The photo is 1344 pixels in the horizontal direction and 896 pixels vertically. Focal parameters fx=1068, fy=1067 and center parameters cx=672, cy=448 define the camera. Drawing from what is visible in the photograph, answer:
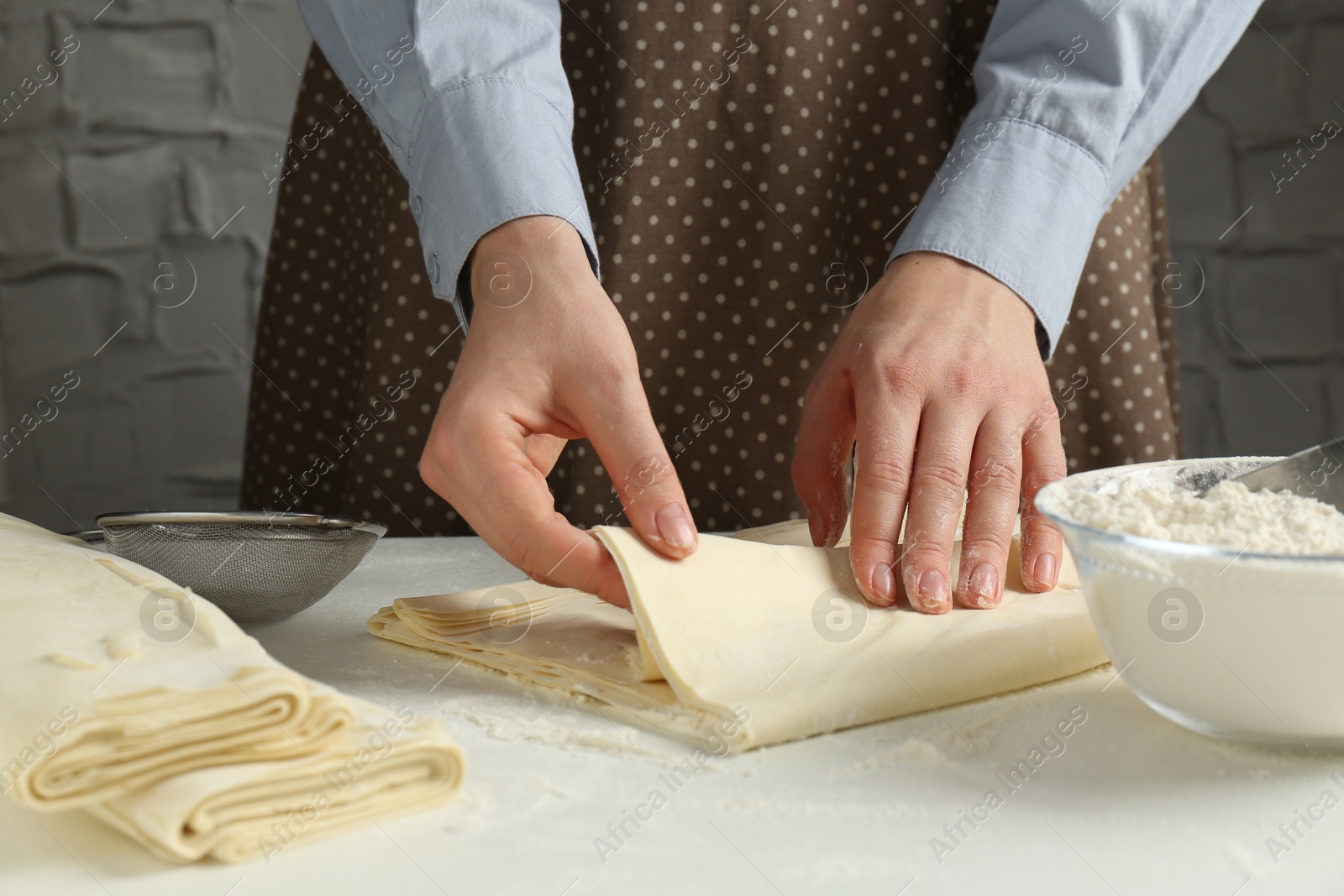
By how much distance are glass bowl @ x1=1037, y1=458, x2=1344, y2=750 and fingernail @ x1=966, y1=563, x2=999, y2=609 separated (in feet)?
0.52

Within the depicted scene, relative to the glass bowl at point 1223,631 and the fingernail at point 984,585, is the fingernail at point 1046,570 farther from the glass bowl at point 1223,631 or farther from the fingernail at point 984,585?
the glass bowl at point 1223,631

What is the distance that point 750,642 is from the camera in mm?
599

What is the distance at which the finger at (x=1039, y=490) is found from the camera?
73cm

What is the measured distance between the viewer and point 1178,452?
1.42 metres

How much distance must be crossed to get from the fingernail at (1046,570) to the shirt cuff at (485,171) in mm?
388

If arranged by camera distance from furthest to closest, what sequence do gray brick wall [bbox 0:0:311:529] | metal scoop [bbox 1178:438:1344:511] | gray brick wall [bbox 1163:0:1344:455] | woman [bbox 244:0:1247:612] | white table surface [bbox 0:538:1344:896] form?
gray brick wall [bbox 1163:0:1344:455], gray brick wall [bbox 0:0:311:529], woman [bbox 244:0:1247:612], metal scoop [bbox 1178:438:1344:511], white table surface [bbox 0:538:1344:896]

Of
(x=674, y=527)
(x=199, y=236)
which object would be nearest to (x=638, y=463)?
(x=674, y=527)

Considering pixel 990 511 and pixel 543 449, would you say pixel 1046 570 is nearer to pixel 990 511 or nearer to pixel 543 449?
pixel 990 511

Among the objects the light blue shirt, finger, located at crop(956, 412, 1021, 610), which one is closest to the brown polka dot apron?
the light blue shirt

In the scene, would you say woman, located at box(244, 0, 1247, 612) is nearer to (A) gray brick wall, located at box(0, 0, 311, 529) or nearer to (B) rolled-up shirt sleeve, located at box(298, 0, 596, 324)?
(B) rolled-up shirt sleeve, located at box(298, 0, 596, 324)

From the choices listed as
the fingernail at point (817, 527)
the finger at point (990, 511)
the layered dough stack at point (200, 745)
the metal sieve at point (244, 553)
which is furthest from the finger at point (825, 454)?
the layered dough stack at point (200, 745)

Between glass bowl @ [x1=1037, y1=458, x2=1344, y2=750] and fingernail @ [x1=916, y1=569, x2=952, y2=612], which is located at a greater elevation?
glass bowl @ [x1=1037, y1=458, x2=1344, y2=750]

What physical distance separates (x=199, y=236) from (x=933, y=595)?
83.8 inches

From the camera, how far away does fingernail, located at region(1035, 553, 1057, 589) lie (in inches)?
28.4
